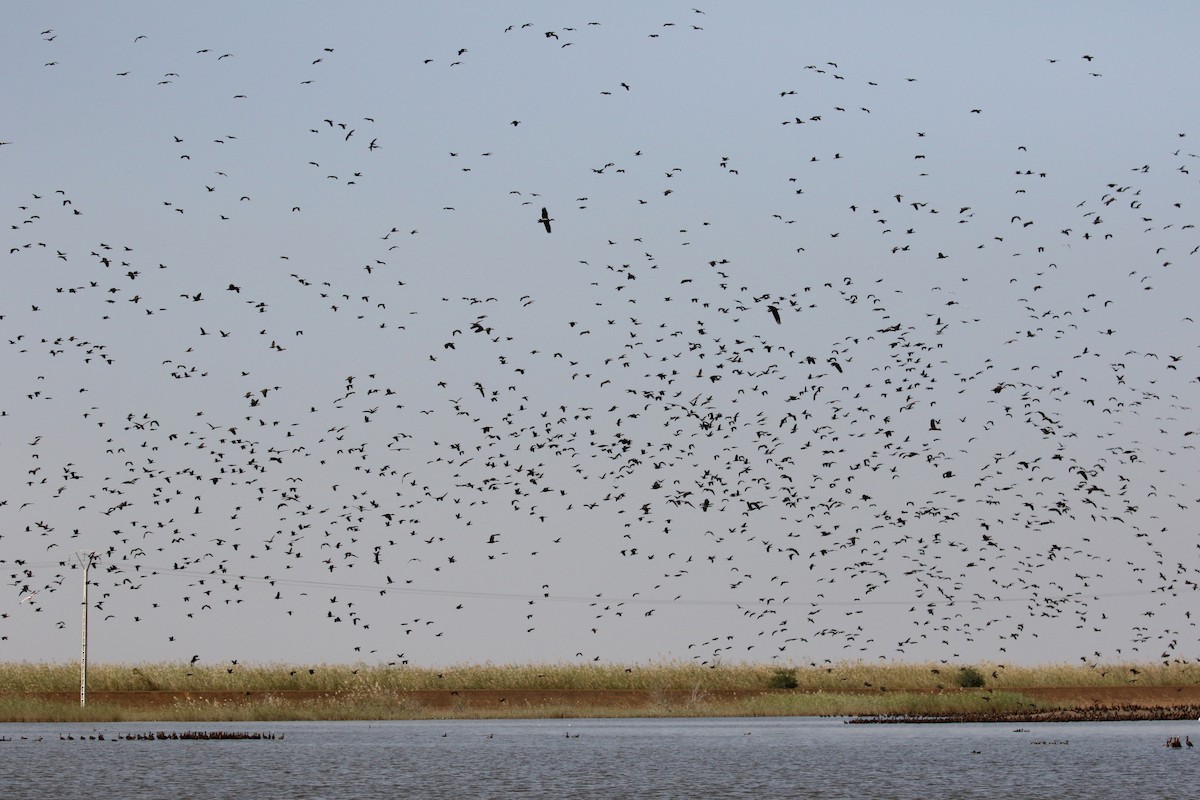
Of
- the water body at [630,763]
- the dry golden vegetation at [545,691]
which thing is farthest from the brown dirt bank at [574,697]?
the water body at [630,763]

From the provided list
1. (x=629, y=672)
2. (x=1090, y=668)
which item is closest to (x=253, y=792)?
(x=629, y=672)

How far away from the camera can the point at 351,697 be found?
277 ft

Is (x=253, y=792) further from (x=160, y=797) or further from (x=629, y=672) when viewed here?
(x=629, y=672)

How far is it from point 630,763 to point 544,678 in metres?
41.9

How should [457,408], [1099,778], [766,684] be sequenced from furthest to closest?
[766,684] < [457,408] < [1099,778]

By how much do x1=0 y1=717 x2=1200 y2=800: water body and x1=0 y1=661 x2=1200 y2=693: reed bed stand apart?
18.6 m

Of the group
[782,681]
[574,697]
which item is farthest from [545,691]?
[782,681]

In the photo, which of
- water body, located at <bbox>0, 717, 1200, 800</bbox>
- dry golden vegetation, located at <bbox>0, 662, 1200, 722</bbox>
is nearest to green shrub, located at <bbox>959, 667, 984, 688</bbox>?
dry golden vegetation, located at <bbox>0, 662, 1200, 722</bbox>

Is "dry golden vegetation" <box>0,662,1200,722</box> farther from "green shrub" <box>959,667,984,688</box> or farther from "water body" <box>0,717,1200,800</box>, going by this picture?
"water body" <box>0,717,1200,800</box>

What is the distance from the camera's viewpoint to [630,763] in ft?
160

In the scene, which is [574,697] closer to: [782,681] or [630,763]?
[782,681]

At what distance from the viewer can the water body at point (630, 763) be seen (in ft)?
129

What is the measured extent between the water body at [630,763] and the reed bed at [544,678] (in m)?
18.6

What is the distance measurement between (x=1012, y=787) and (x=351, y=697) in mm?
51339
